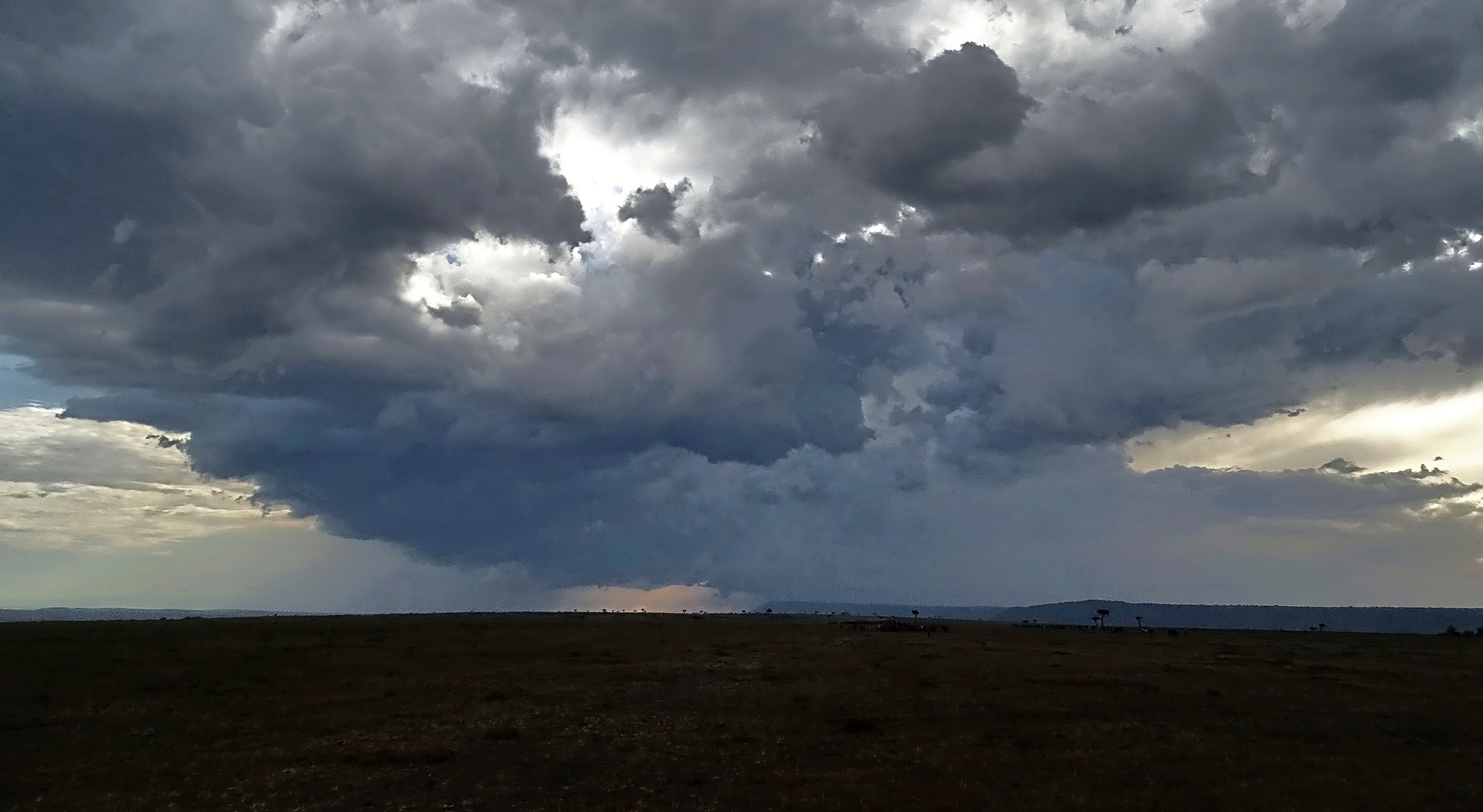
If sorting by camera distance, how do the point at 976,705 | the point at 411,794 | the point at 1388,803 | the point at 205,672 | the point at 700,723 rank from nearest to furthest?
1. the point at 1388,803
2. the point at 411,794
3. the point at 700,723
4. the point at 976,705
5. the point at 205,672

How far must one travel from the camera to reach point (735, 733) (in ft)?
130

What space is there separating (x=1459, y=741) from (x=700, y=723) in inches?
1231

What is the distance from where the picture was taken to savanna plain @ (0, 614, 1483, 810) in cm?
2905

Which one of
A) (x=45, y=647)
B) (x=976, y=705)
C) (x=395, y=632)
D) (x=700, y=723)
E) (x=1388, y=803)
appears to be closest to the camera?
(x=1388, y=803)

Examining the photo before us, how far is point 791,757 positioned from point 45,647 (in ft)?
264

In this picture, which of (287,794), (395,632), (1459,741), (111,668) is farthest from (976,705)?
(395,632)

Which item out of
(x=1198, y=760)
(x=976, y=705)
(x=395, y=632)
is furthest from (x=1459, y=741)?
(x=395, y=632)

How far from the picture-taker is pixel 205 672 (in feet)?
208

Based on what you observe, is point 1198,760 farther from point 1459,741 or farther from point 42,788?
point 42,788

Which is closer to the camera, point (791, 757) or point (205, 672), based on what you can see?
point (791, 757)

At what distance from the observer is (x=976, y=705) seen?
45469 millimetres

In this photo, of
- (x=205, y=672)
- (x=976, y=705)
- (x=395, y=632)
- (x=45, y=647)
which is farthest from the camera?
(x=395, y=632)

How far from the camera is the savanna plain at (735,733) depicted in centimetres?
2905

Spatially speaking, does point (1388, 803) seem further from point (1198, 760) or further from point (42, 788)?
point (42, 788)
